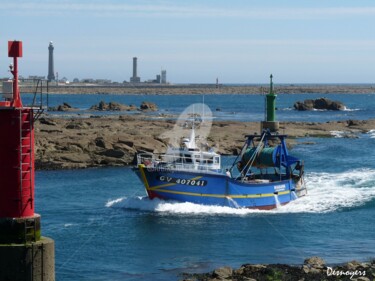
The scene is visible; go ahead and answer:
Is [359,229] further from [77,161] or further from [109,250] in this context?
[77,161]

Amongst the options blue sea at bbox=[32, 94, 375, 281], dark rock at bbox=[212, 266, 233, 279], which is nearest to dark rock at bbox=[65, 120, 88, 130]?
blue sea at bbox=[32, 94, 375, 281]

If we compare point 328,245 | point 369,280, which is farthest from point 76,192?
point 369,280

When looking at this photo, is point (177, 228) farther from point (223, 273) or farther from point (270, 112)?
point (270, 112)

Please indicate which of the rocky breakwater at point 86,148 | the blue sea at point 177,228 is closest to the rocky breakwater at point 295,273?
the blue sea at point 177,228

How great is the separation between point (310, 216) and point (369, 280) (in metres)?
20.0

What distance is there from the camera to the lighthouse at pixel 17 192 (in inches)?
691

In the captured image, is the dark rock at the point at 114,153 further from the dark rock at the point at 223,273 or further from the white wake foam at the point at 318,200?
the dark rock at the point at 223,273

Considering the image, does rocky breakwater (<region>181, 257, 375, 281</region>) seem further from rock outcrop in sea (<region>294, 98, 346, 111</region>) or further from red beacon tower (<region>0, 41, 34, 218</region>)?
rock outcrop in sea (<region>294, 98, 346, 111</region>)

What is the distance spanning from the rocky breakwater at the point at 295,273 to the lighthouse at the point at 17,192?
1133 cm

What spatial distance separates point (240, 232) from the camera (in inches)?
1597

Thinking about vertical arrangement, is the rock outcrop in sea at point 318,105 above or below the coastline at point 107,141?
above

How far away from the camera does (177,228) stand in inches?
1640

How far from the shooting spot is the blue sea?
1310 inches

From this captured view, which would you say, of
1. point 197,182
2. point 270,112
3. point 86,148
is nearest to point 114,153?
point 86,148
